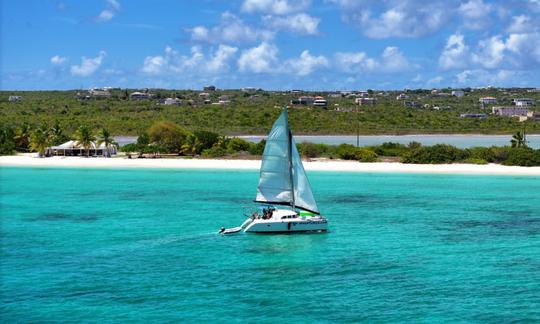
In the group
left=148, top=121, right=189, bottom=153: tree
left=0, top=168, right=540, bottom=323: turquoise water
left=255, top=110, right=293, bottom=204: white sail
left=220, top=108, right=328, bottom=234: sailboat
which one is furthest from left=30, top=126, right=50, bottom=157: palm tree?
left=255, top=110, right=293, bottom=204: white sail

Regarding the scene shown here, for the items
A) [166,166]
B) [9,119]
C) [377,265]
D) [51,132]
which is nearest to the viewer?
[377,265]

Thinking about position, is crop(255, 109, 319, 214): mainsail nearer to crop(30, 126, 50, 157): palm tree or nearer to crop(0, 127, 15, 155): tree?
crop(30, 126, 50, 157): palm tree

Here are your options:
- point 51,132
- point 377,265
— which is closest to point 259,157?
point 51,132

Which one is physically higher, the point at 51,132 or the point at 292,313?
the point at 51,132

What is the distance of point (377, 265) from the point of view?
33.5 metres

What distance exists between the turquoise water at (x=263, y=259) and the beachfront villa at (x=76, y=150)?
31.0 meters

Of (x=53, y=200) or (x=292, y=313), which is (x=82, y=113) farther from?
→ (x=292, y=313)

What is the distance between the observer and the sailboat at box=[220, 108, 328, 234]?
1619 inches

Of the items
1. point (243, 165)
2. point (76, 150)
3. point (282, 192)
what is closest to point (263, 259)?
point (282, 192)

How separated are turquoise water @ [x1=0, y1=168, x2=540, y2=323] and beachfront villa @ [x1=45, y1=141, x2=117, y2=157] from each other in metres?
31.0

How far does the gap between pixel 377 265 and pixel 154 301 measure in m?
10.8

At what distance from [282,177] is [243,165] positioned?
1633 inches

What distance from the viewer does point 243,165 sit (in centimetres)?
8338

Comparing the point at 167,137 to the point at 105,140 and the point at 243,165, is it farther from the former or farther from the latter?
the point at 243,165
